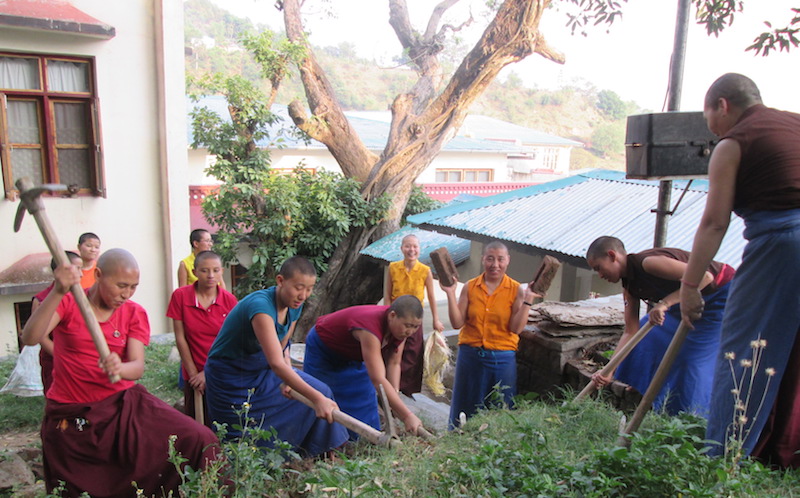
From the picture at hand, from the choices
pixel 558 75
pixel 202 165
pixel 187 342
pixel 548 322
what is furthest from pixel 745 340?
pixel 558 75

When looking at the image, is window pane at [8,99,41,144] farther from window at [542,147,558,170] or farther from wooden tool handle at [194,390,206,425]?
window at [542,147,558,170]

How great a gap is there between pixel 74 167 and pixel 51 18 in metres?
1.90

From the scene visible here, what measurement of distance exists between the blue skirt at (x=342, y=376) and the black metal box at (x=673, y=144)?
243 centimetres

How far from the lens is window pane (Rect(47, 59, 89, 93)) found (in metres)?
7.80

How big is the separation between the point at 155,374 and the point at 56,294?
3.61 meters

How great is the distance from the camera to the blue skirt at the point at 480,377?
4609 millimetres

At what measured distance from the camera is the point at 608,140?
45.1m

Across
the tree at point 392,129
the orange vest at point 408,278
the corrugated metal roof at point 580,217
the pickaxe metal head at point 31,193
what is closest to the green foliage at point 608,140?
the tree at point 392,129

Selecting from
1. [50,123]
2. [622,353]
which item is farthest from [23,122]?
[622,353]

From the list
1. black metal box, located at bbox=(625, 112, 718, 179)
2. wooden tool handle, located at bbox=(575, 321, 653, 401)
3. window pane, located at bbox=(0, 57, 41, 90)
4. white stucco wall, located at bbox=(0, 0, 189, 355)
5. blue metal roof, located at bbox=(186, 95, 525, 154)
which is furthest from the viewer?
blue metal roof, located at bbox=(186, 95, 525, 154)

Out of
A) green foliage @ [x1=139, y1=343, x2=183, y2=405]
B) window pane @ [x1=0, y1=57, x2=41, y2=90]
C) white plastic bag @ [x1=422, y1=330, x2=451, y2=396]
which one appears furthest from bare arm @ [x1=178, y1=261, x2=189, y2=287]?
window pane @ [x1=0, y1=57, x2=41, y2=90]

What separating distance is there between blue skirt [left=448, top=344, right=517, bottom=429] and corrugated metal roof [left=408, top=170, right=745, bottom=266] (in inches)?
100.0

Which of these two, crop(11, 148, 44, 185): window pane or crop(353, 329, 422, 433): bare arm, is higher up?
crop(11, 148, 44, 185): window pane

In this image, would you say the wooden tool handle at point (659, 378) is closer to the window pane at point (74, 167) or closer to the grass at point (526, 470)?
the grass at point (526, 470)
